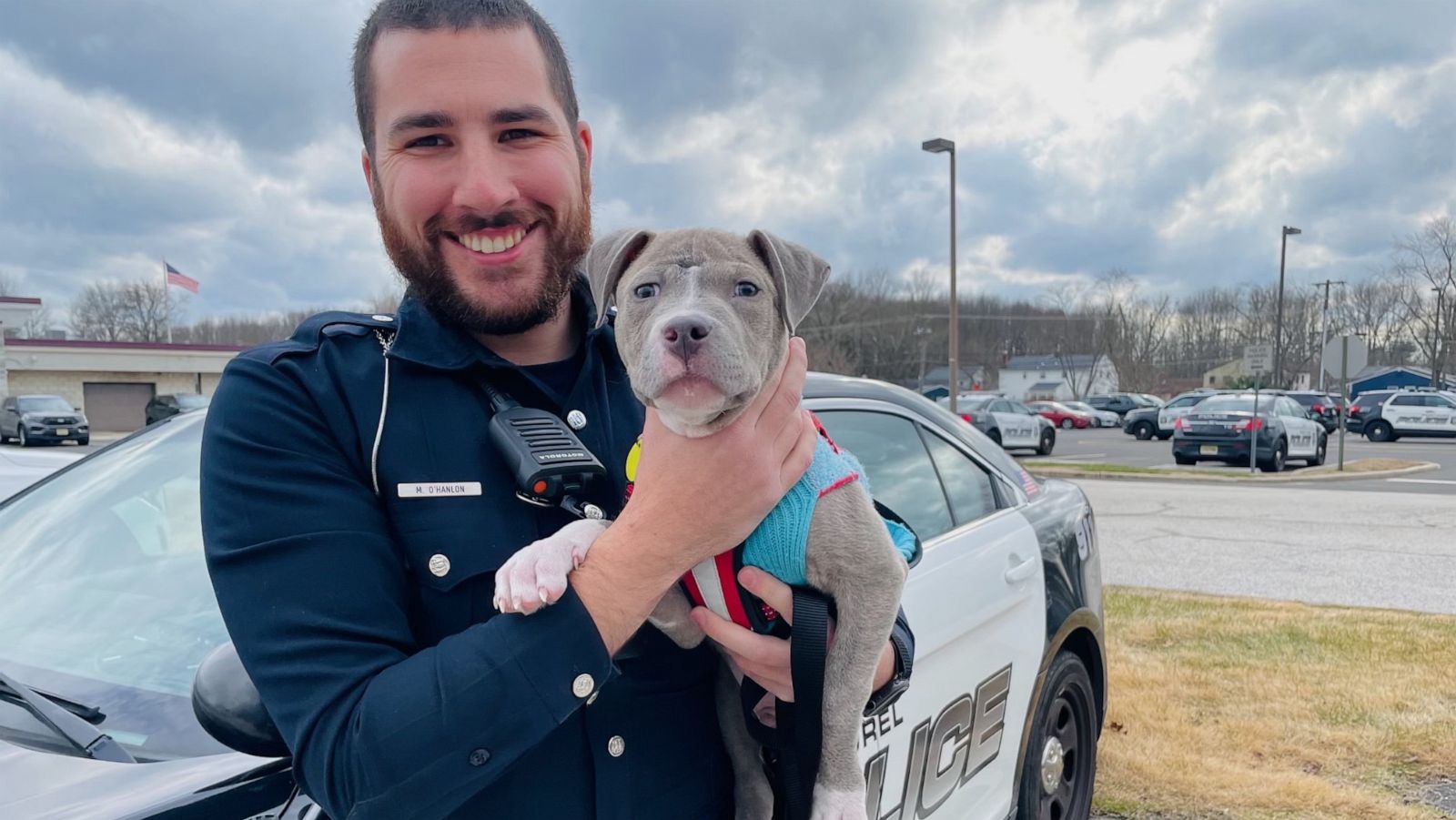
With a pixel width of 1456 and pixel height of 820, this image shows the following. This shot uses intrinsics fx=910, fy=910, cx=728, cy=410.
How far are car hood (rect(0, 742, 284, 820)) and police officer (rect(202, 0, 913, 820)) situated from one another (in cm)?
28

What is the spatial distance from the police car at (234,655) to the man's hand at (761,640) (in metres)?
0.66

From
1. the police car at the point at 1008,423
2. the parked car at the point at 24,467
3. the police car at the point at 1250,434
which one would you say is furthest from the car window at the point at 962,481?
the police car at the point at 1008,423

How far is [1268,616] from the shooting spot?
654 cm

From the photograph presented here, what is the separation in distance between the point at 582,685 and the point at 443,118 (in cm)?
99

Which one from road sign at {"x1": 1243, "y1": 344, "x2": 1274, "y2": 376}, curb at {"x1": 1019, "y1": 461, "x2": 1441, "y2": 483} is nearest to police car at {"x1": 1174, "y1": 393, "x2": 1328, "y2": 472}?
road sign at {"x1": 1243, "y1": 344, "x2": 1274, "y2": 376}

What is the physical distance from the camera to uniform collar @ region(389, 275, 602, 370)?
1.54m

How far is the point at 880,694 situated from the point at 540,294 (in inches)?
41.5

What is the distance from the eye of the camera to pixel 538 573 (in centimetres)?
132

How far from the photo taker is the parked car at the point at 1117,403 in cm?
5197

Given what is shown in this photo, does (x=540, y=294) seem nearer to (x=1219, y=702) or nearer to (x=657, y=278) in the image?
(x=657, y=278)

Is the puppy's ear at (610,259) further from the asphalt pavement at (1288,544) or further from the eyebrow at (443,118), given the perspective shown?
the asphalt pavement at (1288,544)

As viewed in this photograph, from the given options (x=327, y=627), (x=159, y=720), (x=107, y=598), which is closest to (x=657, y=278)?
(x=327, y=627)

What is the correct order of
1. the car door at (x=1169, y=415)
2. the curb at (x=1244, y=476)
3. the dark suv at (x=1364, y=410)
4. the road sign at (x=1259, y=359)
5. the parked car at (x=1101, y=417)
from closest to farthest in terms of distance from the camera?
the curb at (x=1244, y=476), the road sign at (x=1259, y=359), the dark suv at (x=1364, y=410), the car door at (x=1169, y=415), the parked car at (x=1101, y=417)

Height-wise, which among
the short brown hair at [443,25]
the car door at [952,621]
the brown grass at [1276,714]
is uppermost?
the short brown hair at [443,25]
